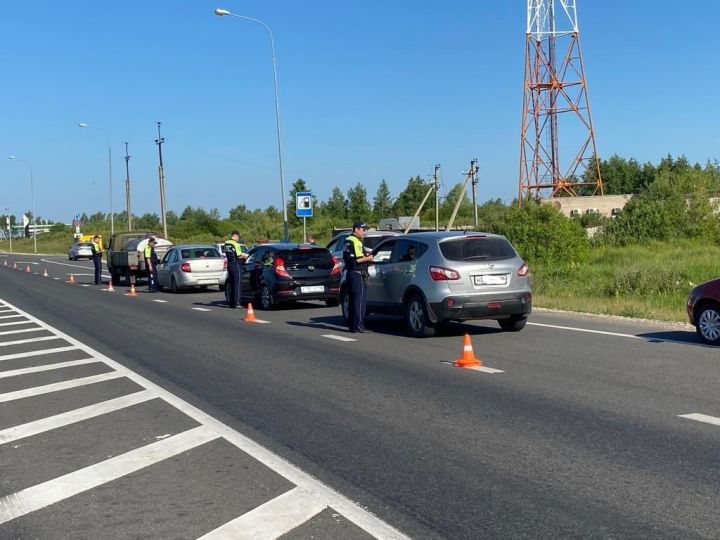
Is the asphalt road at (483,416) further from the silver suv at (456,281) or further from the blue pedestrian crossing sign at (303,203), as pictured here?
the blue pedestrian crossing sign at (303,203)

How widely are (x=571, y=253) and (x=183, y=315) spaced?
22.1 m

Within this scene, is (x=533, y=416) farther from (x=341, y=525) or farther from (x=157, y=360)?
(x=157, y=360)

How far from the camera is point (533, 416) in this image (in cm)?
768

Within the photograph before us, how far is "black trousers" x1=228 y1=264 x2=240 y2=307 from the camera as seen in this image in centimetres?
2095

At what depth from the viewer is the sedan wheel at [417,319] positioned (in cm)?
1344

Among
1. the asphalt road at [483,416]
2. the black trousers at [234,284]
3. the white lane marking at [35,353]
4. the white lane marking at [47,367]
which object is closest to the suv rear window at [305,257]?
the black trousers at [234,284]

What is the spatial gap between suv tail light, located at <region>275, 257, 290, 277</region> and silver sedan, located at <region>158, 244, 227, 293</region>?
721cm

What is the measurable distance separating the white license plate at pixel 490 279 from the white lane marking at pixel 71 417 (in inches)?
222

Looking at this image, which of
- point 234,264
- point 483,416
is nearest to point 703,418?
point 483,416

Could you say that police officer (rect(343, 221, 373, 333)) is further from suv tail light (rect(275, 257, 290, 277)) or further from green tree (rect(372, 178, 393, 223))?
green tree (rect(372, 178, 393, 223))

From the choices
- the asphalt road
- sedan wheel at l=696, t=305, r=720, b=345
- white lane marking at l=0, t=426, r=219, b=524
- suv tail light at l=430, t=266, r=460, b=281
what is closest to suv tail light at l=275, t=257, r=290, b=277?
the asphalt road

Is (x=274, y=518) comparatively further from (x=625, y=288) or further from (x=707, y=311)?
(x=625, y=288)

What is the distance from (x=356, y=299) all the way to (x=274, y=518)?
9.41m

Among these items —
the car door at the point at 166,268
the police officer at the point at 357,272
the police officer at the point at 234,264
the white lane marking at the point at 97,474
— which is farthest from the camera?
the car door at the point at 166,268
